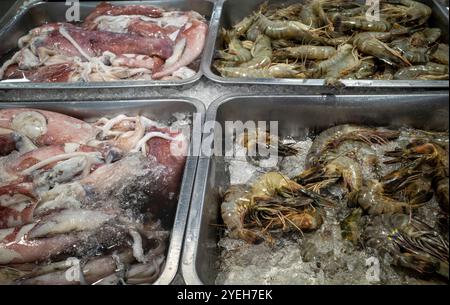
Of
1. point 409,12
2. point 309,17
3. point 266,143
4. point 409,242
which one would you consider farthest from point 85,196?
point 409,12

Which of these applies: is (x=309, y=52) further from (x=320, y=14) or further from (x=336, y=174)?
(x=336, y=174)

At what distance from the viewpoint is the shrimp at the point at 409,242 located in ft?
5.52

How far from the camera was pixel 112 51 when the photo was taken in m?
3.12

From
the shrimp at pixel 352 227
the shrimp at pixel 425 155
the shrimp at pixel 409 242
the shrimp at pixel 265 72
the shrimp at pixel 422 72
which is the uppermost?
the shrimp at pixel 422 72

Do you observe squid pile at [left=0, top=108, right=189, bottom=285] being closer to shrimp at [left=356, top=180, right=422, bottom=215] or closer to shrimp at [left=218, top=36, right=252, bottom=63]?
shrimp at [left=218, top=36, right=252, bottom=63]

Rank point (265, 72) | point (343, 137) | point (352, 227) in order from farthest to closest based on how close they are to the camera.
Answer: point (265, 72), point (343, 137), point (352, 227)

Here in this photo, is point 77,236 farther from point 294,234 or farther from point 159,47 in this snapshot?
point 159,47

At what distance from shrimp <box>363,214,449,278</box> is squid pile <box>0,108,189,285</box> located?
1110mm

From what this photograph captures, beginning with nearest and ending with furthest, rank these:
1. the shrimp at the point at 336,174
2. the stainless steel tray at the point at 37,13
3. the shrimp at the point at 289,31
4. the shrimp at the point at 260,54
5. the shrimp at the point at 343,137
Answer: the shrimp at the point at 336,174
the shrimp at the point at 343,137
the shrimp at the point at 260,54
the shrimp at the point at 289,31
the stainless steel tray at the point at 37,13

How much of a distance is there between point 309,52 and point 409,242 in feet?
5.59

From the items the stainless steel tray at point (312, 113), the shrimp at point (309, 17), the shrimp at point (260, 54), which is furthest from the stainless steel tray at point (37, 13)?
the stainless steel tray at point (312, 113)

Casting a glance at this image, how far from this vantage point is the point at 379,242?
73.1 inches

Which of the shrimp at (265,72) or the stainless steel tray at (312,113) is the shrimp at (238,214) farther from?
the shrimp at (265,72)

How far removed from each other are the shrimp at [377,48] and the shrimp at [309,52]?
0.69 feet
